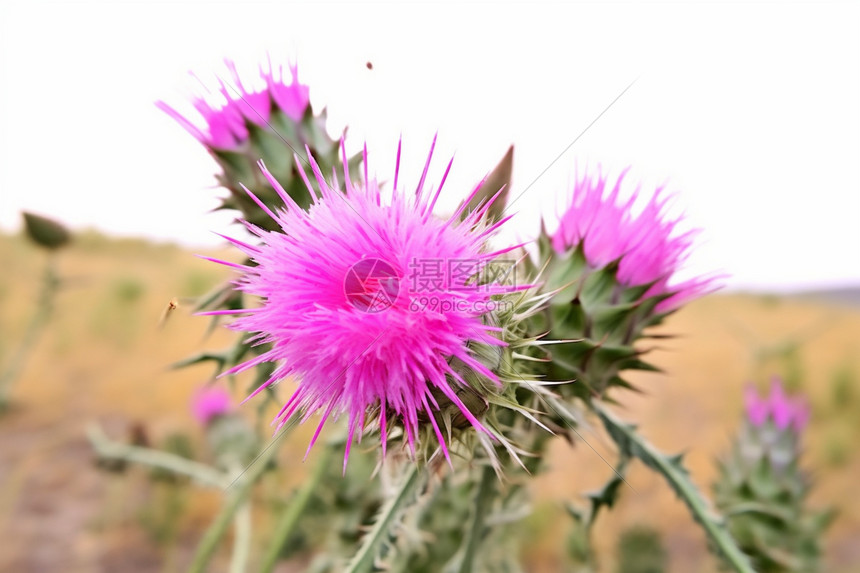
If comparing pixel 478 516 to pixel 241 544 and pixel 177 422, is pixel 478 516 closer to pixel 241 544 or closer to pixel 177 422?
pixel 241 544

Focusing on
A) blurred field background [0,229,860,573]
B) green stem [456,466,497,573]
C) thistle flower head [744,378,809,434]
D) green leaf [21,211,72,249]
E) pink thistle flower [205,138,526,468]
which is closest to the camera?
pink thistle flower [205,138,526,468]

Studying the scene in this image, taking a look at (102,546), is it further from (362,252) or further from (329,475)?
(362,252)

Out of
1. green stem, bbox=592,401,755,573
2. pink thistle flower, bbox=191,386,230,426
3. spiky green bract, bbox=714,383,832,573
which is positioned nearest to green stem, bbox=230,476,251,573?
pink thistle flower, bbox=191,386,230,426

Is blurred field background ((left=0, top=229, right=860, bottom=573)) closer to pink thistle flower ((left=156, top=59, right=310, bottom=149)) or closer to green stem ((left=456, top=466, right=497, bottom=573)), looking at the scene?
green stem ((left=456, top=466, right=497, bottom=573))

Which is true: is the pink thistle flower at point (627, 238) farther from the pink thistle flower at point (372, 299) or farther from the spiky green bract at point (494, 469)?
the pink thistle flower at point (372, 299)

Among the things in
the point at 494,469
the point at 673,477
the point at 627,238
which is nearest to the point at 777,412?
the point at 673,477

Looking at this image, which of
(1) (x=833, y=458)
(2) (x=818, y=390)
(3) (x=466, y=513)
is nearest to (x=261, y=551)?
(3) (x=466, y=513)
